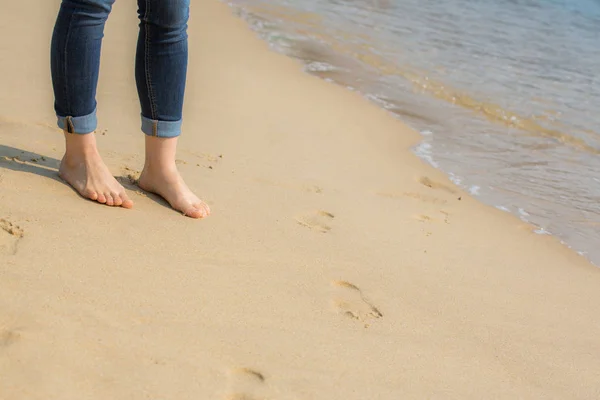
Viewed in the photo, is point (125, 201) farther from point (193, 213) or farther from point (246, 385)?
point (246, 385)

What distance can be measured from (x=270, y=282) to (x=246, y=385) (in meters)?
0.51

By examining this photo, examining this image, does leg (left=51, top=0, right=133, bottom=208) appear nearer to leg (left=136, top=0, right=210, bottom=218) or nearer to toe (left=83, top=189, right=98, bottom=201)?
toe (left=83, top=189, right=98, bottom=201)

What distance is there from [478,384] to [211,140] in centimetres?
191

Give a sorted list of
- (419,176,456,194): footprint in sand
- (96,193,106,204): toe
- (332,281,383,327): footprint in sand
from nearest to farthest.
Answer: (332,281,383,327): footprint in sand, (96,193,106,204): toe, (419,176,456,194): footprint in sand

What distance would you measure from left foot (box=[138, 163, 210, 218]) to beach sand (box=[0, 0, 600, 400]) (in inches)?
1.6

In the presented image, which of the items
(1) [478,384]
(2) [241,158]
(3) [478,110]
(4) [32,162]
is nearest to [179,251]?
(4) [32,162]

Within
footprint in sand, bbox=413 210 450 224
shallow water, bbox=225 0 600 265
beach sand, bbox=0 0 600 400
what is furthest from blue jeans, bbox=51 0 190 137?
shallow water, bbox=225 0 600 265

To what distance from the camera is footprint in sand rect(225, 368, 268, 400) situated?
1.68m

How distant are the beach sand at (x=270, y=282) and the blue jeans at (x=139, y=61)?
0.81ft

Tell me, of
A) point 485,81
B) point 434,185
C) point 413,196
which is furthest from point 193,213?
point 485,81

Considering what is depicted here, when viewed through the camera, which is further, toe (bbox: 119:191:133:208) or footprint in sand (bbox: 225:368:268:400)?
toe (bbox: 119:191:133:208)

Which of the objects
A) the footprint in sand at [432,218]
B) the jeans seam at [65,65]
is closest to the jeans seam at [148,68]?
the jeans seam at [65,65]

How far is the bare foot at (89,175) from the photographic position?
238cm

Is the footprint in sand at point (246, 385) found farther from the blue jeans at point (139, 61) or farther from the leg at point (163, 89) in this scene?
the blue jeans at point (139, 61)
